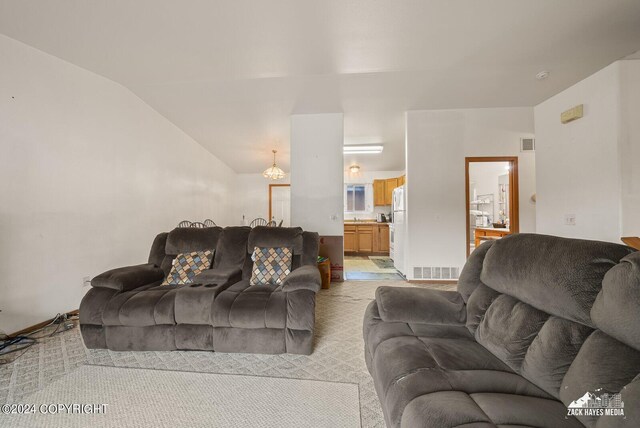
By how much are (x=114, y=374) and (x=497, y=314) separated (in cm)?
261

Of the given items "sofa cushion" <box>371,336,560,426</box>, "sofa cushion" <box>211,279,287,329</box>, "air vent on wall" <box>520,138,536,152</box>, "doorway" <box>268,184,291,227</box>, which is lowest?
"sofa cushion" <box>211,279,287,329</box>

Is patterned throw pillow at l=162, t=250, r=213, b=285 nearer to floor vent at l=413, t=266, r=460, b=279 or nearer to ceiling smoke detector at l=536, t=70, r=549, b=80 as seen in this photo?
floor vent at l=413, t=266, r=460, b=279

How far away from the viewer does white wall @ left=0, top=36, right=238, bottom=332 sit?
2406 mm

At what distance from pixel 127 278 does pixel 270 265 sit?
1.28 meters

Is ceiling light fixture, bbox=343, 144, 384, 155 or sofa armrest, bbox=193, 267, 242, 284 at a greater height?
ceiling light fixture, bbox=343, 144, 384, 155

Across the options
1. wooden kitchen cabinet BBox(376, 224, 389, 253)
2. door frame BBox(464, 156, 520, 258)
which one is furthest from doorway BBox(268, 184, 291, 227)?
door frame BBox(464, 156, 520, 258)

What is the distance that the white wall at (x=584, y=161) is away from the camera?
2516 millimetres

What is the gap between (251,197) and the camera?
304 inches

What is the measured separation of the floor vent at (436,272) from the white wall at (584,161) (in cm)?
135

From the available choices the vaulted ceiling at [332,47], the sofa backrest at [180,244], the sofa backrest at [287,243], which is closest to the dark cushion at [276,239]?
the sofa backrest at [287,243]

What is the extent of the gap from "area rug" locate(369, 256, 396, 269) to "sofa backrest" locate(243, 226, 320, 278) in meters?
3.18

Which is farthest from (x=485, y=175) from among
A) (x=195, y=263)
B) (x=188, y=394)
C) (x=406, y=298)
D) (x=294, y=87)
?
(x=188, y=394)

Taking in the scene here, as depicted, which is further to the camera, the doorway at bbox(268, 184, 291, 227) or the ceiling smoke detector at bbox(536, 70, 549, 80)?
the doorway at bbox(268, 184, 291, 227)

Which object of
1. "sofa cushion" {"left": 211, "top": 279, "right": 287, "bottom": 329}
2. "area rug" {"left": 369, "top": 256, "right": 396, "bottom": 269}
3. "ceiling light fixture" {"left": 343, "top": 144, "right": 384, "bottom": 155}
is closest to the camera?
"sofa cushion" {"left": 211, "top": 279, "right": 287, "bottom": 329}
